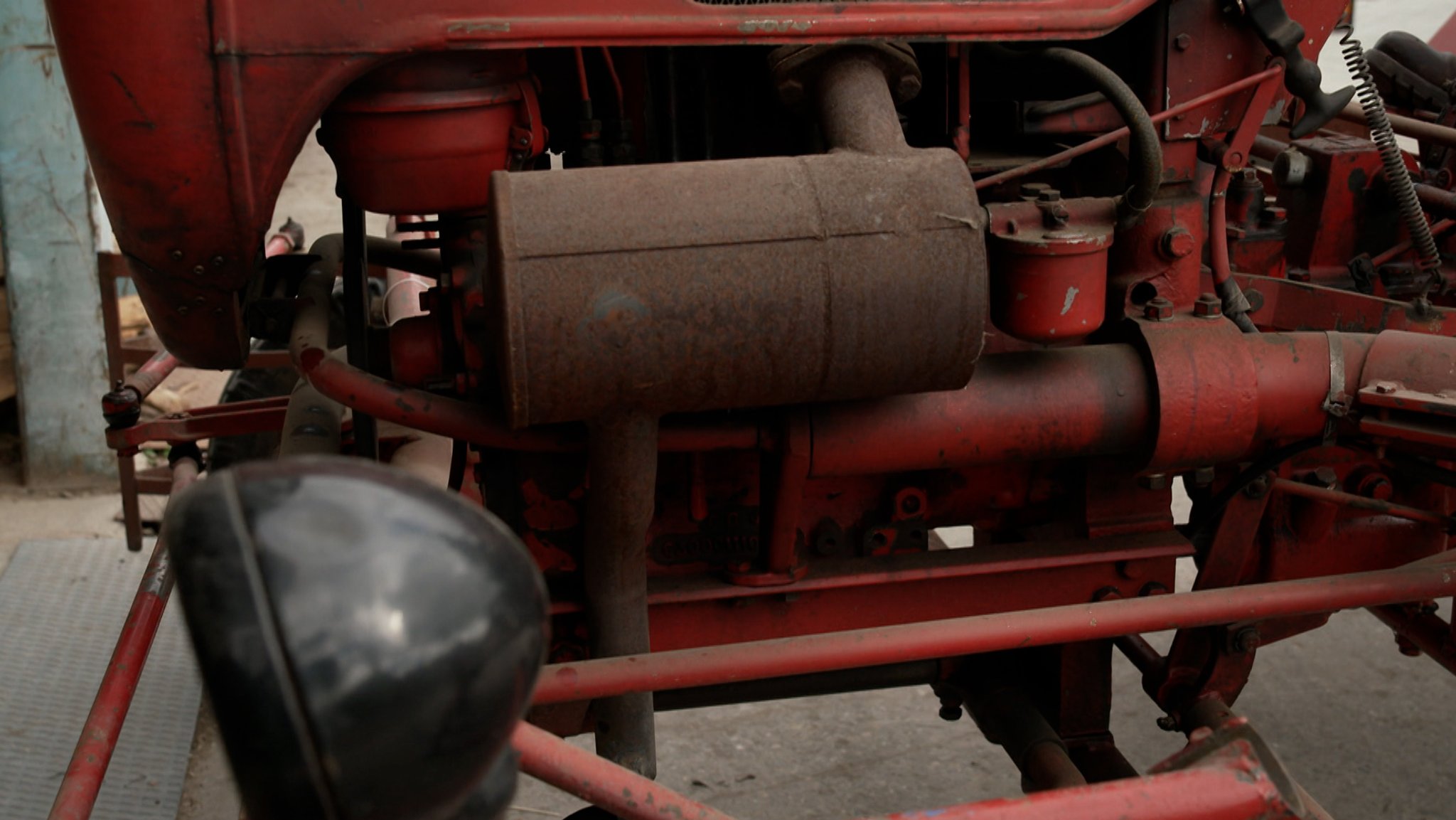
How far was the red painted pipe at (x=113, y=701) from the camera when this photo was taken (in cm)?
174

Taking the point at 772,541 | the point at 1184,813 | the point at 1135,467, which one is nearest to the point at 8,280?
the point at 772,541

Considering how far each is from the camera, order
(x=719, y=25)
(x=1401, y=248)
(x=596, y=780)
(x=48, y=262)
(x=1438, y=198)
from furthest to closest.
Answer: (x=48, y=262), (x=1401, y=248), (x=1438, y=198), (x=719, y=25), (x=596, y=780)

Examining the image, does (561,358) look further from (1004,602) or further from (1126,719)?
(1126,719)

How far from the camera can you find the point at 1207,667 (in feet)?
7.46

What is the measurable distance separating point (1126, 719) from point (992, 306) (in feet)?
5.54

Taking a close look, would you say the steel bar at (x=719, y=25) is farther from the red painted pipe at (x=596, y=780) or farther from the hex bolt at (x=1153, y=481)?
the red painted pipe at (x=596, y=780)

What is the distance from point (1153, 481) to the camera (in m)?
2.07

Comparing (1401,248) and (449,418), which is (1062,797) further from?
(1401,248)


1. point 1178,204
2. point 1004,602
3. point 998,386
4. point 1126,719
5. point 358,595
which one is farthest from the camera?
point 1126,719

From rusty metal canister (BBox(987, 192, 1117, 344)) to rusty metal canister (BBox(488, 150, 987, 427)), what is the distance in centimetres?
22

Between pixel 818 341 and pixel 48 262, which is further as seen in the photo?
pixel 48 262

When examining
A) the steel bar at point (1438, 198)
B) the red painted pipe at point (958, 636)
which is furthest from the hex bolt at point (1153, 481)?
the steel bar at point (1438, 198)

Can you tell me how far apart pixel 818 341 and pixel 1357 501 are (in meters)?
1.06

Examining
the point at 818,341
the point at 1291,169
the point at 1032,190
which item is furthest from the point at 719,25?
the point at 1291,169
